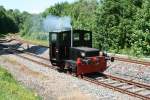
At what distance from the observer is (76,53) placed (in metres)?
19.8

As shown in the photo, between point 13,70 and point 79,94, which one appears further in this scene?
point 13,70

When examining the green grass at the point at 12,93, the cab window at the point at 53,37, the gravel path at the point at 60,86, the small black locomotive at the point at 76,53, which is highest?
the cab window at the point at 53,37

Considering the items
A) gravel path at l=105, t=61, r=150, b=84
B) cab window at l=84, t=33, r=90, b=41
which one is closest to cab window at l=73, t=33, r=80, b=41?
cab window at l=84, t=33, r=90, b=41

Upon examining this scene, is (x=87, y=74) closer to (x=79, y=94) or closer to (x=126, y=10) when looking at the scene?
(x=79, y=94)

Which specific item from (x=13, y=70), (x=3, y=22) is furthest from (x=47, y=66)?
(x=3, y=22)

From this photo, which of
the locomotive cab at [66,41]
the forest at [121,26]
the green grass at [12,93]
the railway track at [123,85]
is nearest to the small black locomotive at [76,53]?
the locomotive cab at [66,41]

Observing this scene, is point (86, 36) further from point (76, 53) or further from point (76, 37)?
point (76, 53)

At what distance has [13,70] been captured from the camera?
22.6 meters

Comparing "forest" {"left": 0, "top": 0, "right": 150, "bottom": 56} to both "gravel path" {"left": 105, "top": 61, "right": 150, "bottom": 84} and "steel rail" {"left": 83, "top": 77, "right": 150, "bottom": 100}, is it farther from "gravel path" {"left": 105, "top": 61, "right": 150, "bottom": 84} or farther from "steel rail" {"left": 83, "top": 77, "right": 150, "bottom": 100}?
"steel rail" {"left": 83, "top": 77, "right": 150, "bottom": 100}

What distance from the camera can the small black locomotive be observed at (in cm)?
1920

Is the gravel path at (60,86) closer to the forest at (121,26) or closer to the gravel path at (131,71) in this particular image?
the gravel path at (131,71)

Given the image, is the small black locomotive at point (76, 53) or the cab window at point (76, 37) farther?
the cab window at point (76, 37)

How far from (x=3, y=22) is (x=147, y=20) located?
84.7 m

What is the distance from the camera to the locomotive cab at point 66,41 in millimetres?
20688
